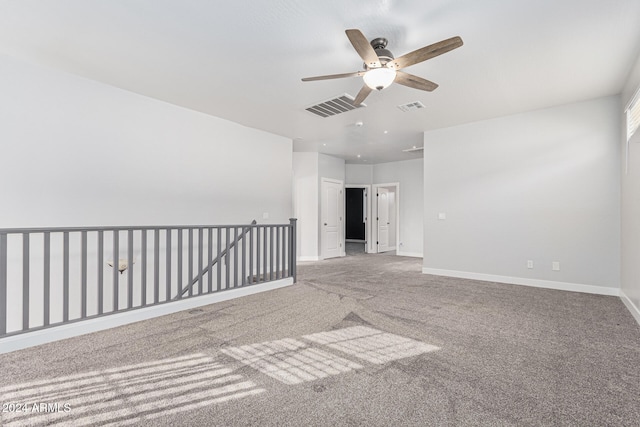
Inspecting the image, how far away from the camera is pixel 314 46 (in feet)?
9.41

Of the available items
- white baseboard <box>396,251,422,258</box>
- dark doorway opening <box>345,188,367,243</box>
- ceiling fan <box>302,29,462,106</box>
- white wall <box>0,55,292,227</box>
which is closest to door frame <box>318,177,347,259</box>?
white baseboard <box>396,251,422,258</box>

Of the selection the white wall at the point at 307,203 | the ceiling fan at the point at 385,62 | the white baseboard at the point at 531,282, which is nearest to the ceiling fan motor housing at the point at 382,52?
the ceiling fan at the point at 385,62

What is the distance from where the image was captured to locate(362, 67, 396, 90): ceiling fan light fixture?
104 inches

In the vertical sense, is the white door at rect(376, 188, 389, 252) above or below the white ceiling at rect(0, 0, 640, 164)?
below

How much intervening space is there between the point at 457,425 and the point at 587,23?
318 centimetres

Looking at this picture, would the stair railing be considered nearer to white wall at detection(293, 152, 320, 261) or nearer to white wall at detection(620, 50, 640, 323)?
white wall at detection(293, 152, 320, 261)

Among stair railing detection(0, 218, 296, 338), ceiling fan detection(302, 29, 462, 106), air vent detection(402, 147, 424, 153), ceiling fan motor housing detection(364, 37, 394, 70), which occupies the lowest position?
stair railing detection(0, 218, 296, 338)

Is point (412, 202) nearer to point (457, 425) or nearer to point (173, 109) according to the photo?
point (173, 109)

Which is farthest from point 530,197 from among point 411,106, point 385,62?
point 385,62

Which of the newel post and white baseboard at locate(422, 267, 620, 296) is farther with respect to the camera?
the newel post

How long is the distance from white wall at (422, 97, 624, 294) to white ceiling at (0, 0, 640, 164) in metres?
0.49

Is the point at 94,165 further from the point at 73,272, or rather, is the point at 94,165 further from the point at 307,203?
the point at 307,203

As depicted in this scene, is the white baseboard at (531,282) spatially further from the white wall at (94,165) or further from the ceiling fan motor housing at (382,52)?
the ceiling fan motor housing at (382,52)

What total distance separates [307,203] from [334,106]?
11.2 ft
